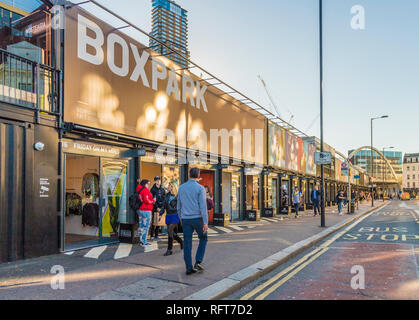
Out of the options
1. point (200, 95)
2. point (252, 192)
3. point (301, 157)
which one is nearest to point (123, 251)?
point (200, 95)

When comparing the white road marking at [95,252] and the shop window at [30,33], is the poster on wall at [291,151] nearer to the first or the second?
the white road marking at [95,252]

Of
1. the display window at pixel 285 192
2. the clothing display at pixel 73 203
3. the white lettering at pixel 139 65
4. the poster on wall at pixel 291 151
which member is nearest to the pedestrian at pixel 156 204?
the clothing display at pixel 73 203

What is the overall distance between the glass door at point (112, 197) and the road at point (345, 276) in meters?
5.63

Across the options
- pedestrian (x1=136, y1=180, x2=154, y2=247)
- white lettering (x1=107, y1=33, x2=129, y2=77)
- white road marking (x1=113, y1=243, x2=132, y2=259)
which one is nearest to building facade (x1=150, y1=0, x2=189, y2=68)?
white lettering (x1=107, y1=33, x2=129, y2=77)

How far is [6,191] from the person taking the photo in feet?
24.0

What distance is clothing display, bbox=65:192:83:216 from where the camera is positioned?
1138 cm

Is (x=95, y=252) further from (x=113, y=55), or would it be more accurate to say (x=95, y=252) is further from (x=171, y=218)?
(x=113, y=55)

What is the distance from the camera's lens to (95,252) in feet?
28.5

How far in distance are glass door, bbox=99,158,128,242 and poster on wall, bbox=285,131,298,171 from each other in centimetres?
1794

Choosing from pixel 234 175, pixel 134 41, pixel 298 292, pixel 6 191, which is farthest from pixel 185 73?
pixel 298 292

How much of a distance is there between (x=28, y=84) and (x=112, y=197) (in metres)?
Result: 4.12

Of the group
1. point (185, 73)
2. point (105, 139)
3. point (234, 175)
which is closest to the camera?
point (105, 139)
